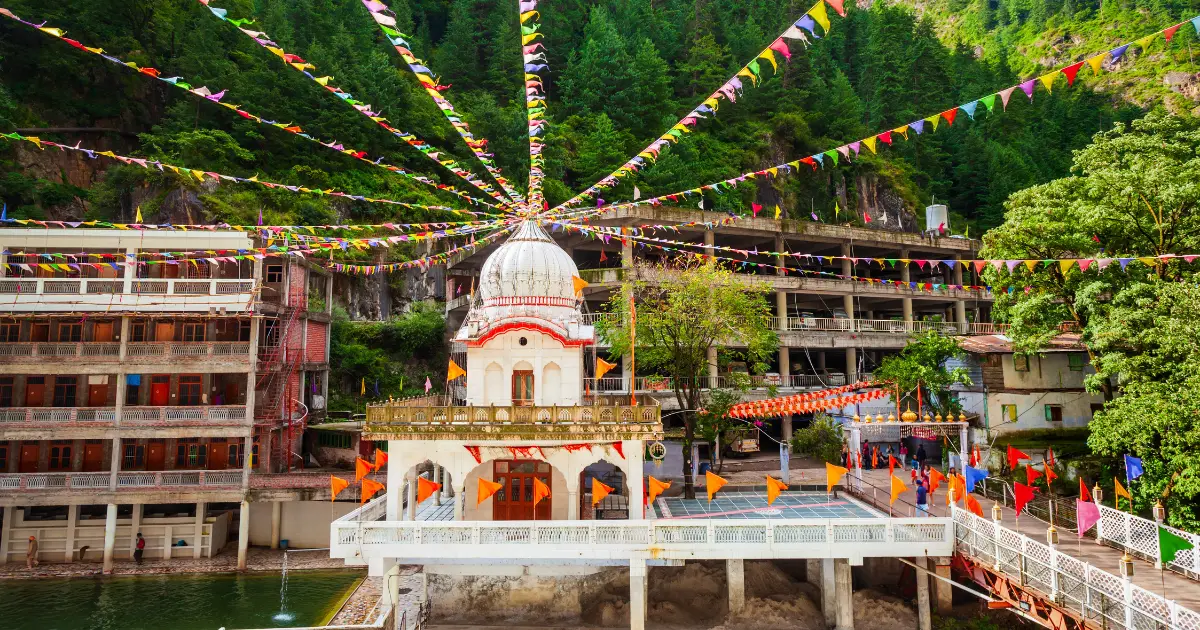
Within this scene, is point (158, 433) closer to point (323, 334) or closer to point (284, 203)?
point (323, 334)

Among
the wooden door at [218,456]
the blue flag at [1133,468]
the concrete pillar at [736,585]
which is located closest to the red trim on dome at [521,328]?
the concrete pillar at [736,585]

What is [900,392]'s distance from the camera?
3306cm

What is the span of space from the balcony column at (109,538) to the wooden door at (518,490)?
17322 millimetres

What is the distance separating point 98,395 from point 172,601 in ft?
35.2

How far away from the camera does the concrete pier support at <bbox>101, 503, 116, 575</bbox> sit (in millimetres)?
27500

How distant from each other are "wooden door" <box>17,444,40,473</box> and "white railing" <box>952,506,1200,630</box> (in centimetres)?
3557

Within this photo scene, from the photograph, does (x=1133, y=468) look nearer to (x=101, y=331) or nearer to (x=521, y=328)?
(x=521, y=328)

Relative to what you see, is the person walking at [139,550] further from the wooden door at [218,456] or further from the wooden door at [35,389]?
the wooden door at [35,389]

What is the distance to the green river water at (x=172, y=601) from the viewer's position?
22672mm

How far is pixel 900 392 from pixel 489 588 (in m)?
21.7

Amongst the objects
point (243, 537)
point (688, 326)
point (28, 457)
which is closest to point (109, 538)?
point (243, 537)

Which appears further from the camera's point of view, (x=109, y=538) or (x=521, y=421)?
(x=109, y=538)

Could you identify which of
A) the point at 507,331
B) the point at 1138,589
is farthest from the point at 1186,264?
the point at 507,331

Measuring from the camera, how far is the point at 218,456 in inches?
1192
